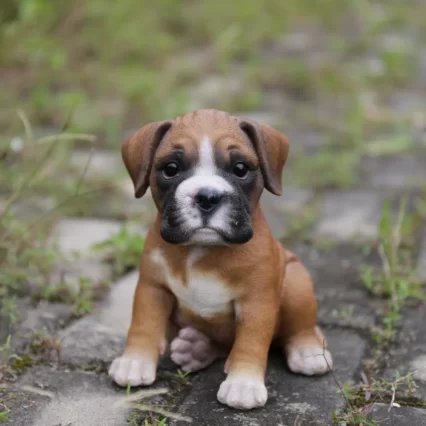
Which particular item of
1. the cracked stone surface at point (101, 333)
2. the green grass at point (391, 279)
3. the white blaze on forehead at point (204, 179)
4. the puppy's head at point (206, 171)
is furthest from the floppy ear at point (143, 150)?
the green grass at point (391, 279)

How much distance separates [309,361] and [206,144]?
767mm

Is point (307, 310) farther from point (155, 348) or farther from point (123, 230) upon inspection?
point (123, 230)

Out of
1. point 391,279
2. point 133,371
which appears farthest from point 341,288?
point 133,371

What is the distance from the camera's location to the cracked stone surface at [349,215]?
381 centimetres

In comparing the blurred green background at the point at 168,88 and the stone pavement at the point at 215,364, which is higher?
the stone pavement at the point at 215,364

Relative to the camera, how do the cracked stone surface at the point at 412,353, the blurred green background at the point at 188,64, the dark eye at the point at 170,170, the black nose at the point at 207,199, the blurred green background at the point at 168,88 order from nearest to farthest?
the black nose at the point at 207,199, the dark eye at the point at 170,170, the cracked stone surface at the point at 412,353, the blurred green background at the point at 168,88, the blurred green background at the point at 188,64

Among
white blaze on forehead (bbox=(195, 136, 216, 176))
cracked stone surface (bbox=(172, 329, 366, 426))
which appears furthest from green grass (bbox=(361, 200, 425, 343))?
white blaze on forehead (bbox=(195, 136, 216, 176))

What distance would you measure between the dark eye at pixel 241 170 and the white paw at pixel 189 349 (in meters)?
0.55

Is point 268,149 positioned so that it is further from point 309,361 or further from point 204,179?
point 309,361

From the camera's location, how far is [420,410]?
2232 mm

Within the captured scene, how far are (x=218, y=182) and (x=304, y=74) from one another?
4.53 meters

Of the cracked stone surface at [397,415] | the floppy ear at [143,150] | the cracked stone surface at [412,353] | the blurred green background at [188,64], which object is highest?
the floppy ear at [143,150]

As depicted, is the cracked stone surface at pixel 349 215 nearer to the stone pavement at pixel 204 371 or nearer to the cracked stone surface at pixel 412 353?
the stone pavement at pixel 204 371

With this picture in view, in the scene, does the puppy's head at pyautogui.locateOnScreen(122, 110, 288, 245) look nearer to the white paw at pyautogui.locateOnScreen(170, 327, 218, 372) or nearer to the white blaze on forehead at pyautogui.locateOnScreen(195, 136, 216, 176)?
the white blaze on forehead at pyautogui.locateOnScreen(195, 136, 216, 176)
